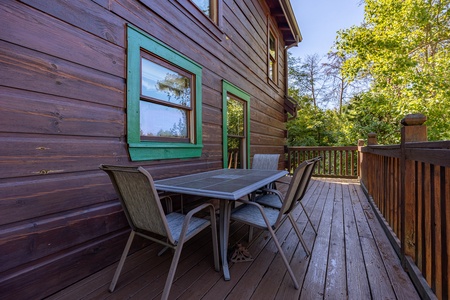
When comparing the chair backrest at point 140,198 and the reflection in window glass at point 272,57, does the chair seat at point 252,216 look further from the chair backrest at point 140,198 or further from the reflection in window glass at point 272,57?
the reflection in window glass at point 272,57

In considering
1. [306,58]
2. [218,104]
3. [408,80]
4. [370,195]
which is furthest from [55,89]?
[306,58]

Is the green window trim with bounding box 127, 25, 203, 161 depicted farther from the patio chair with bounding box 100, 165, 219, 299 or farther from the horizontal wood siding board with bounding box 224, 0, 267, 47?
the horizontal wood siding board with bounding box 224, 0, 267, 47

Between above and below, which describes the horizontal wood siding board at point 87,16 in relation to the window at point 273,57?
below

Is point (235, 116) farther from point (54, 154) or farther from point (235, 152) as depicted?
point (54, 154)

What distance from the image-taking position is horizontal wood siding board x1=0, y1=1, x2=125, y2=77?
4.12ft

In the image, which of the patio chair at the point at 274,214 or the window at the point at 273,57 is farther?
the window at the point at 273,57

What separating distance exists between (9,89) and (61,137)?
14.2 inches

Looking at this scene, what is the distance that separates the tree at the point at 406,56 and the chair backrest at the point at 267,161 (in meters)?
5.00

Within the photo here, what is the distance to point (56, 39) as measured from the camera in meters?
1.44

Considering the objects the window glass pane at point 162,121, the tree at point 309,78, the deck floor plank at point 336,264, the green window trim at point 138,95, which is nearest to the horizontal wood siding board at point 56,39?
the green window trim at point 138,95

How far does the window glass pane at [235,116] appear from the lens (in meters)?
3.84

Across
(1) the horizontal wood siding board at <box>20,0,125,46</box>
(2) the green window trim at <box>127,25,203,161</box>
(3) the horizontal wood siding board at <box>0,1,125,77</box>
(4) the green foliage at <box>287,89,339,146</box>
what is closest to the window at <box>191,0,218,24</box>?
(2) the green window trim at <box>127,25,203,161</box>

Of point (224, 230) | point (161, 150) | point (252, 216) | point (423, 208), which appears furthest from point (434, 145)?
point (161, 150)

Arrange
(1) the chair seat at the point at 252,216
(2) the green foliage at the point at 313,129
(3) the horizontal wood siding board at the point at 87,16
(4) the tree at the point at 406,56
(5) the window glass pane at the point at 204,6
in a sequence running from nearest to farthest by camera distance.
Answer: (3) the horizontal wood siding board at the point at 87,16, (1) the chair seat at the point at 252,216, (5) the window glass pane at the point at 204,6, (4) the tree at the point at 406,56, (2) the green foliage at the point at 313,129
